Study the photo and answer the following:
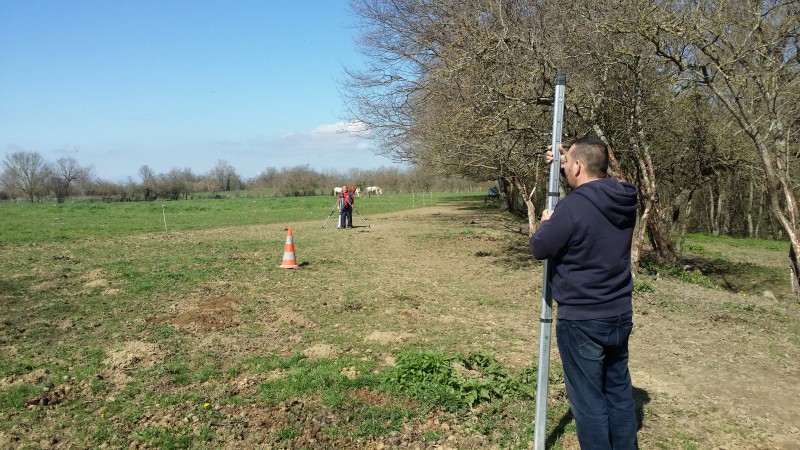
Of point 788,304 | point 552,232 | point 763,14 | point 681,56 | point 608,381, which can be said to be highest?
point 763,14

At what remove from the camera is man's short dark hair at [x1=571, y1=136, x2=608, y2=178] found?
2.98 metres

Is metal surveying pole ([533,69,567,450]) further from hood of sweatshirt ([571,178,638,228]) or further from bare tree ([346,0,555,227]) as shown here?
bare tree ([346,0,555,227])

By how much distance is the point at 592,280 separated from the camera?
2.89 m

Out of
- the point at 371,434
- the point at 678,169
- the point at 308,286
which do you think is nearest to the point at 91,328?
the point at 308,286

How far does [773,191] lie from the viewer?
30.9ft

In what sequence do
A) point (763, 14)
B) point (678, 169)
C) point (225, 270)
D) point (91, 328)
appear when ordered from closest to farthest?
1. point (91, 328)
2. point (763, 14)
3. point (225, 270)
4. point (678, 169)

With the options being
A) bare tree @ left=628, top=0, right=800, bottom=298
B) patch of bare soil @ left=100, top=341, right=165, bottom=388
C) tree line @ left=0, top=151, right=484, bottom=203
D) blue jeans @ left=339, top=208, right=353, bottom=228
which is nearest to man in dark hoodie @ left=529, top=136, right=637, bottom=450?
patch of bare soil @ left=100, top=341, right=165, bottom=388

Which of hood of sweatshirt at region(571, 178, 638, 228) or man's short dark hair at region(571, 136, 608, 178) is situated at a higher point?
man's short dark hair at region(571, 136, 608, 178)

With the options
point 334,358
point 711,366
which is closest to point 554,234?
point 334,358

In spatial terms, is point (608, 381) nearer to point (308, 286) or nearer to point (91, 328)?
point (91, 328)

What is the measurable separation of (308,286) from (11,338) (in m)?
4.30

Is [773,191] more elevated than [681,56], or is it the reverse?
[681,56]

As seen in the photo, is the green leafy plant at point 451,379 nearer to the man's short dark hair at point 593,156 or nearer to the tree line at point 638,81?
the man's short dark hair at point 593,156

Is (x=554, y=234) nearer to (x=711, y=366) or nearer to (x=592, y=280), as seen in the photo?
(x=592, y=280)
